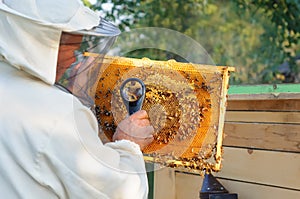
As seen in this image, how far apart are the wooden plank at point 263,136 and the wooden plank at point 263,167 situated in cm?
3

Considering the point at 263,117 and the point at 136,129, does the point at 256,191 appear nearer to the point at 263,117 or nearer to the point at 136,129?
the point at 263,117

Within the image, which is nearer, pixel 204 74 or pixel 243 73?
pixel 204 74

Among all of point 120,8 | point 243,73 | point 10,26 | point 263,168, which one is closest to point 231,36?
point 243,73

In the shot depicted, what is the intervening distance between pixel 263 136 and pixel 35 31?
3.68ft

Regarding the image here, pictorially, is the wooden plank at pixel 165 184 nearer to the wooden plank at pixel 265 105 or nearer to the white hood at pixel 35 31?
the wooden plank at pixel 265 105

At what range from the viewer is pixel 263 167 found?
6.40 feet

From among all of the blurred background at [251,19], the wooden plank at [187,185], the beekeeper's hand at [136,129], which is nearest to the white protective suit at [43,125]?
the beekeeper's hand at [136,129]

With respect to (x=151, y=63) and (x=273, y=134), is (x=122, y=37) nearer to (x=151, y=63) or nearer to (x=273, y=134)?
(x=151, y=63)

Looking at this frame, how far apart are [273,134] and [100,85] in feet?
2.29

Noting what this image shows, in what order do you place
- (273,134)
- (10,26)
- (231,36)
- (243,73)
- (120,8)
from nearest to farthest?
(10,26)
(273,134)
(120,8)
(243,73)
(231,36)

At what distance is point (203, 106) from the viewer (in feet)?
5.44

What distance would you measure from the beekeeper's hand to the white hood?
0.26 m

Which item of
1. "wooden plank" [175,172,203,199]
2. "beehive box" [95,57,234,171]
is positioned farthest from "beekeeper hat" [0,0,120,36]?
"wooden plank" [175,172,203,199]

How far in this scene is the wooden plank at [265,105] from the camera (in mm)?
1832
